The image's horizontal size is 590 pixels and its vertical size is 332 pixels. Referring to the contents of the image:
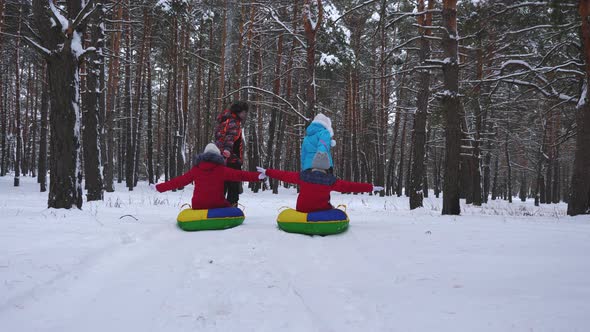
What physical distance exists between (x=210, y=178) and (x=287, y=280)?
2833 mm

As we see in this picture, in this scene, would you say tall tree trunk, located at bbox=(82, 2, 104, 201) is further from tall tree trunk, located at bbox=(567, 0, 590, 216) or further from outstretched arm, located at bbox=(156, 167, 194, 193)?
tall tree trunk, located at bbox=(567, 0, 590, 216)

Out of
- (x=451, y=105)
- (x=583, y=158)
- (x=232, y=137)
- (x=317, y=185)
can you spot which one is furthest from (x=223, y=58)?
(x=583, y=158)

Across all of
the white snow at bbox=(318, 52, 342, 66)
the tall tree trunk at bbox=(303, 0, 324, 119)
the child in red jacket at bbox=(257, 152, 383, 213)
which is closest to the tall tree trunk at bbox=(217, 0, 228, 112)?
the white snow at bbox=(318, 52, 342, 66)

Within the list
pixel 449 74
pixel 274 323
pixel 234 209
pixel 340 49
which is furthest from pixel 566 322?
pixel 340 49

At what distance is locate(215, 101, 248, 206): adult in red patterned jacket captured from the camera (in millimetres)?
6344

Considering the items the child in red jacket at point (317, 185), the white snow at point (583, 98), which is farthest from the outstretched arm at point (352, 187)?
the white snow at point (583, 98)

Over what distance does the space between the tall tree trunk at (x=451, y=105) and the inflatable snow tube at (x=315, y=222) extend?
3965 millimetres

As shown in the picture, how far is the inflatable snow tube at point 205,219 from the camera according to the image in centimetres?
504

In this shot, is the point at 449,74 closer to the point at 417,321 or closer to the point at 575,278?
the point at 575,278

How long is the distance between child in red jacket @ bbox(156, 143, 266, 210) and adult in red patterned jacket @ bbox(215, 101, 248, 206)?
2.16 ft

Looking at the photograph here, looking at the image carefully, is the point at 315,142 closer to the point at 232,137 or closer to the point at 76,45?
the point at 232,137

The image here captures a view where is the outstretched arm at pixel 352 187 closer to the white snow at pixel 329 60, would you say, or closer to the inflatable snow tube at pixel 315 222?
the inflatable snow tube at pixel 315 222

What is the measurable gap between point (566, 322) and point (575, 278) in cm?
105

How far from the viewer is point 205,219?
5.04 meters
